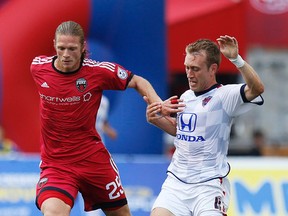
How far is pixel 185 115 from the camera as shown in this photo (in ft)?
23.9

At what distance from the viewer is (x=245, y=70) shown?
7055 mm

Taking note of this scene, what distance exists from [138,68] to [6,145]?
91.2 inches

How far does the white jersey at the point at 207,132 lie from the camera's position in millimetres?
7219

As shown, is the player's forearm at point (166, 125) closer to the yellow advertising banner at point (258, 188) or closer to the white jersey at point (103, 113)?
the yellow advertising banner at point (258, 188)

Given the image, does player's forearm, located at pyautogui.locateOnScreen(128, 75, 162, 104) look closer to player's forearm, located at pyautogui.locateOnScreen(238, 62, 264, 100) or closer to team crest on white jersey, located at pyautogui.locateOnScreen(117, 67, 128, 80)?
team crest on white jersey, located at pyautogui.locateOnScreen(117, 67, 128, 80)

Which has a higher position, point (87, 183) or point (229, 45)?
point (229, 45)

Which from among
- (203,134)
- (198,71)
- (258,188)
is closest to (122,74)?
(198,71)

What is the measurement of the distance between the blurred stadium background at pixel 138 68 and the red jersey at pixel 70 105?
2.90 m

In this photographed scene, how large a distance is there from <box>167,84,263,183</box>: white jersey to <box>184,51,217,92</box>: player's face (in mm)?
101

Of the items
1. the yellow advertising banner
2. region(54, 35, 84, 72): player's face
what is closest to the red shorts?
region(54, 35, 84, 72): player's face

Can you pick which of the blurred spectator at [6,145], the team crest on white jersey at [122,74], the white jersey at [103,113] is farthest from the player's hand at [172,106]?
the blurred spectator at [6,145]

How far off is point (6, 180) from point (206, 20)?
225 inches

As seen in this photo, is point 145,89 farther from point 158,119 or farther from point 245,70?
point 245,70

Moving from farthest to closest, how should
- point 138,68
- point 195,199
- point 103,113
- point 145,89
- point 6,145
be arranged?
point 6,145 < point 103,113 < point 138,68 < point 145,89 < point 195,199
